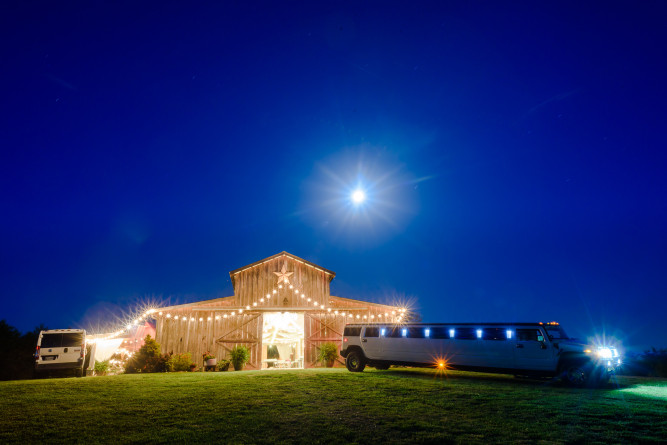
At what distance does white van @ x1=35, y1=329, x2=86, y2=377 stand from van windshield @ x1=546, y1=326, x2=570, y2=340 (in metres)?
18.8

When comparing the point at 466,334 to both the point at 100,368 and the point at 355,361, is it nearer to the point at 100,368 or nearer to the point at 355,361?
the point at 355,361

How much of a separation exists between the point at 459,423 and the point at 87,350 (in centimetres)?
1828

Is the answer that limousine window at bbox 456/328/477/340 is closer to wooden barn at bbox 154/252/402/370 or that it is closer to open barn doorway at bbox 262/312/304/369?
wooden barn at bbox 154/252/402/370

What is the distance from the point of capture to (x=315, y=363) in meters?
21.6

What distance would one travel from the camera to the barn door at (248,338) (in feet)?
69.6

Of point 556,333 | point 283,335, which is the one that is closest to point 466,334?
point 556,333

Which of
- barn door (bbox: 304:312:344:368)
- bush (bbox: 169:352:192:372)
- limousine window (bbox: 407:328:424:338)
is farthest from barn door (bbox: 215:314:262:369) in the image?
limousine window (bbox: 407:328:424:338)

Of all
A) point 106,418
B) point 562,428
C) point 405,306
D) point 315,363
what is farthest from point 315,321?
point 562,428

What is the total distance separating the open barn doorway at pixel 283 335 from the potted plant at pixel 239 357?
4.39m

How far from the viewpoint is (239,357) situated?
20484mm

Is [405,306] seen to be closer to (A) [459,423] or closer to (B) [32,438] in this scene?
(A) [459,423]

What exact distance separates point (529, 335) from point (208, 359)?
15.2m

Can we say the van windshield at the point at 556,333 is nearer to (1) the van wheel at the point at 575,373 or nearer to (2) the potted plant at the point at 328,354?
(1) the van wheel at the point at 575,373

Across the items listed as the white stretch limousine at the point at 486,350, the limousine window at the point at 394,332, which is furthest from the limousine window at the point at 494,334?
the limousine window at the point at 394,332
